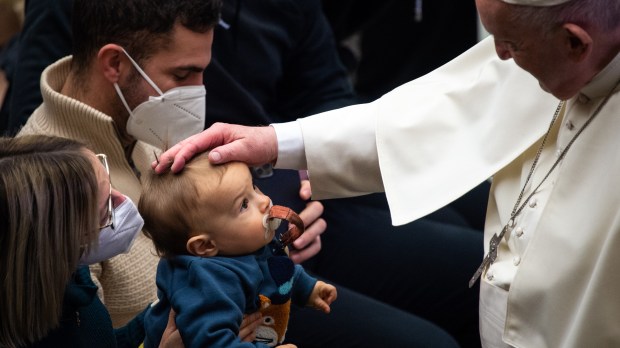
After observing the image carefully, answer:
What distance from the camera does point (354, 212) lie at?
3.18m

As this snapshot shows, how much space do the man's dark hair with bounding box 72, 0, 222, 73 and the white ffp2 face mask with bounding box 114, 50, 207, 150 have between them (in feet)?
0.18

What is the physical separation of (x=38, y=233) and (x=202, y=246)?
0.33 meters

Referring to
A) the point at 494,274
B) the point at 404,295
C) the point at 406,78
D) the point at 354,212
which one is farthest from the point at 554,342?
the point at 406,78

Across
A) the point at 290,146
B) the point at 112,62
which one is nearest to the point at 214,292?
the point at 290,146

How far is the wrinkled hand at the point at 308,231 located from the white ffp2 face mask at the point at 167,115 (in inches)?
15.0

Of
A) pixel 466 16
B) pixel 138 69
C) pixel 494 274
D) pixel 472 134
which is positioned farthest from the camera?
pixel 466 16

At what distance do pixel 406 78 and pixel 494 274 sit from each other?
2.44m

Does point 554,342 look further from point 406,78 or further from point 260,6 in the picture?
point 406,78

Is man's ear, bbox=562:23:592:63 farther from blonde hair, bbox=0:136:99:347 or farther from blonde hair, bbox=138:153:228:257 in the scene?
blonde hair, bbox=0:136:99:347

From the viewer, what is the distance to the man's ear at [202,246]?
6.46ft

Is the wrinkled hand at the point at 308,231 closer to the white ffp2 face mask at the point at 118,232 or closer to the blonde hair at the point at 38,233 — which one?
the white ffp2 face mask at the point at 118,232

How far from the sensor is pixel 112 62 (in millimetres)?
2629

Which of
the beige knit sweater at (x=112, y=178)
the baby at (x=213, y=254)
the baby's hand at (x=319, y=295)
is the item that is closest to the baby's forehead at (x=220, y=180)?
the baby at (x=213, y=254)

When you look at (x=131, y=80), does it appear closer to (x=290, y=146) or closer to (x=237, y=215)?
(x=290, y=146)
